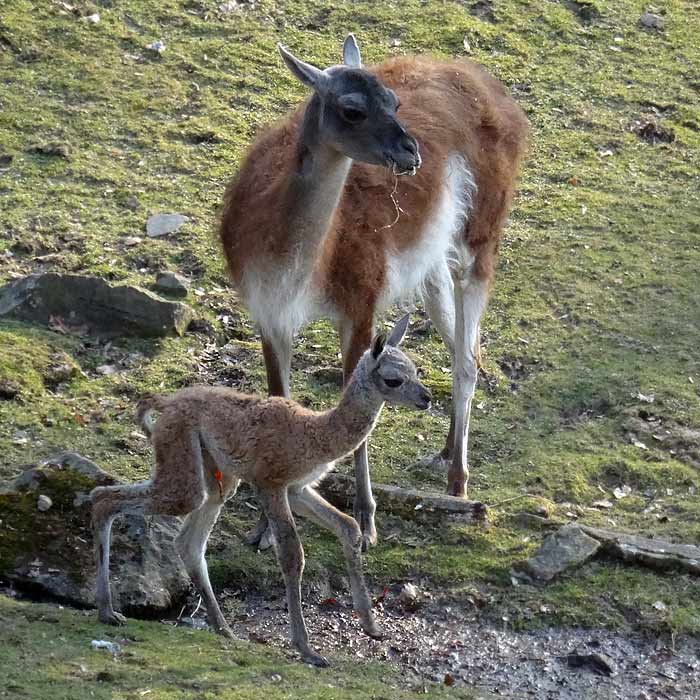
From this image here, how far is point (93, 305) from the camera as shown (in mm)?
9258

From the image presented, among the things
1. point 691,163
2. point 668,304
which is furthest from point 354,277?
point 691,163

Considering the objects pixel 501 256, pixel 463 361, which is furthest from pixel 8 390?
pixel 501 256

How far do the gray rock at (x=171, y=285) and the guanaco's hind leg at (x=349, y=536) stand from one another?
3.37 m

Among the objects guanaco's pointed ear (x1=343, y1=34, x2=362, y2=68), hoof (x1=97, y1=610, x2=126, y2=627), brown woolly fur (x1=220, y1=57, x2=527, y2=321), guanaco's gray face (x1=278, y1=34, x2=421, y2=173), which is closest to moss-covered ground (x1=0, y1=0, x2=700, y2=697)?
hoof (x1=97, y1=610, x2=126, y2=627)

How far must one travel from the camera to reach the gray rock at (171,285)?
383 inches

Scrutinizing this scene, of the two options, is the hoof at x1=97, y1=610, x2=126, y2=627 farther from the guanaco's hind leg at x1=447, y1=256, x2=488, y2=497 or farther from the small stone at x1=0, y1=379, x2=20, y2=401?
the guanaco's hind leg at x1=447, y1=256, x2=488, y2=497

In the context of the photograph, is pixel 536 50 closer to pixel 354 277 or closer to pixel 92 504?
pixel 354 277

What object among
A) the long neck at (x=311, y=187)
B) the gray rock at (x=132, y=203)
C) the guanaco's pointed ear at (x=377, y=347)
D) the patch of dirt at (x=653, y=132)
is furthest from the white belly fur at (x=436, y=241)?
the patch of dirt at (x=653, y=132)

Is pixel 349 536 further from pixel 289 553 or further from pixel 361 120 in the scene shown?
pixel 361 120

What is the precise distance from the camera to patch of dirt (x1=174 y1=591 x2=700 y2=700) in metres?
6.59

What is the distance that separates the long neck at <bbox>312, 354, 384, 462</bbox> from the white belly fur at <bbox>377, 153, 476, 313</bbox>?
1.58 m

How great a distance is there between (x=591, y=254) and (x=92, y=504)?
5.71 metres

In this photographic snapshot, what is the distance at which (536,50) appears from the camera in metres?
14.1

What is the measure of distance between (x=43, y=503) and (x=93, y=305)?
2.63m
